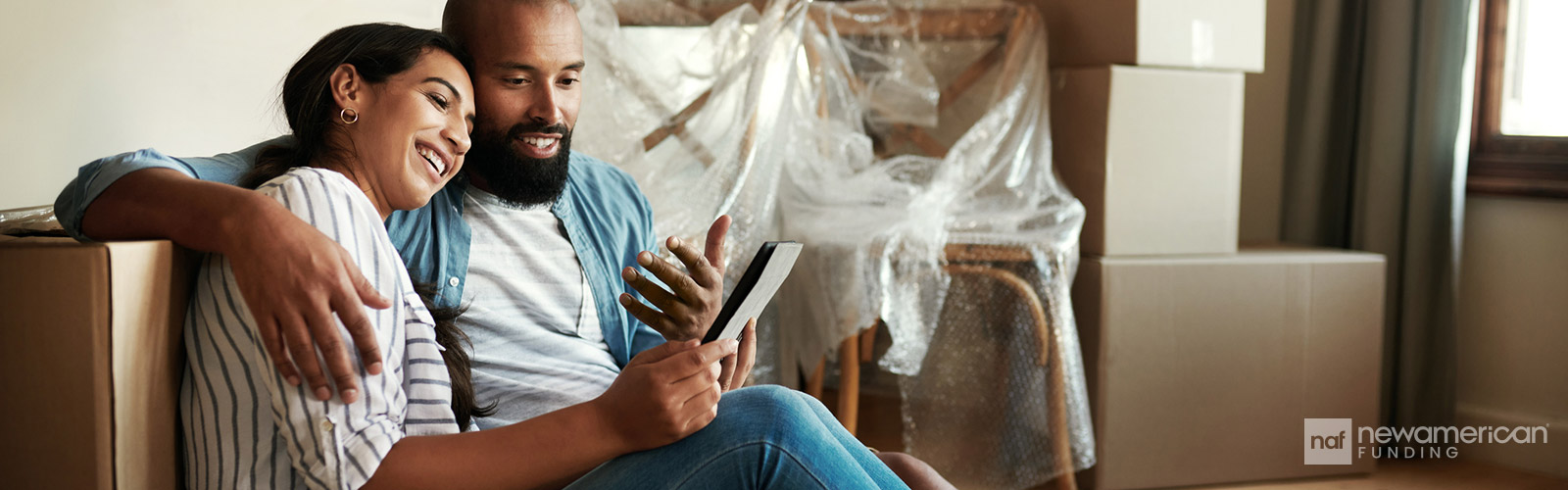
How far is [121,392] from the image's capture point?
77 cm

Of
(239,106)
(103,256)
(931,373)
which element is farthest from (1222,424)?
(103,256)

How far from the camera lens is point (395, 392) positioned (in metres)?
0.80

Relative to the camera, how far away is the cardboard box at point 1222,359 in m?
2.06

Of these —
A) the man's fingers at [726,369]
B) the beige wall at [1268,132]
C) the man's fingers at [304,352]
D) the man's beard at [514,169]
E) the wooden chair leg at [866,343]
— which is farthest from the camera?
the beige wall at [1268,132]

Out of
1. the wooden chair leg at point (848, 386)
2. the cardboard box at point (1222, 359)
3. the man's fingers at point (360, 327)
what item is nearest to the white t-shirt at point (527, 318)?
the man's fingers at point (360, 327)

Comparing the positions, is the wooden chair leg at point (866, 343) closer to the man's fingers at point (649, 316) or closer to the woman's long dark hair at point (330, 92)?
the man's fingers at point (649, 316)

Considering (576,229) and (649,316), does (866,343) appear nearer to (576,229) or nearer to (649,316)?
(576,229)

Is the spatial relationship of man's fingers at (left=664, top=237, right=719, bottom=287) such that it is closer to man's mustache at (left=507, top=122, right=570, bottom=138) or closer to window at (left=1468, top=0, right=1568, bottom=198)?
man's mustache at (left=507, top=122, right=570, bottom=138)

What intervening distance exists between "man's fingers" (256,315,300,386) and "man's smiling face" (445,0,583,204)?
0.48m

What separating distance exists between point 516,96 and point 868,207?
985mm

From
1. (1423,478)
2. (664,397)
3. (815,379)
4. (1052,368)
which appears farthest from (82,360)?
(1423,478)

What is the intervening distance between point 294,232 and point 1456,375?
2340 mm

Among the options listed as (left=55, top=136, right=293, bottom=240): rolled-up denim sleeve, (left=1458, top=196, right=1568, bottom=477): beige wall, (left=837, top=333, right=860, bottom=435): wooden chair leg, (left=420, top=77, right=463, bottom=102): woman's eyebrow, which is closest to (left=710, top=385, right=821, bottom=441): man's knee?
(left=420, top=77, right=463, bottom=102): woman's eyebrow

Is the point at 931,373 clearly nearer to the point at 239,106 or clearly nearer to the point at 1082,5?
the point at 1082,5
